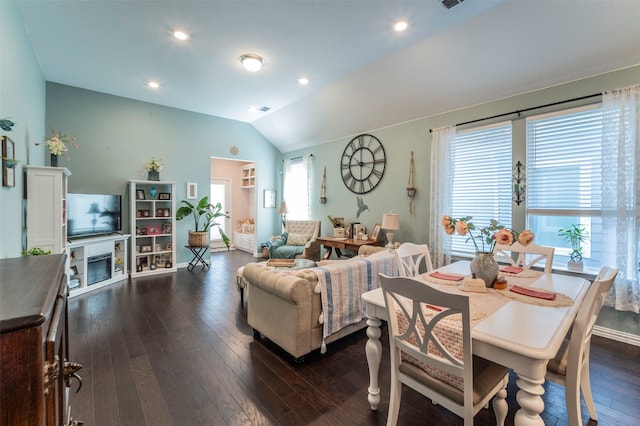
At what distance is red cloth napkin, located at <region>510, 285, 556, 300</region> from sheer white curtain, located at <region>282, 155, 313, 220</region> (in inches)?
197

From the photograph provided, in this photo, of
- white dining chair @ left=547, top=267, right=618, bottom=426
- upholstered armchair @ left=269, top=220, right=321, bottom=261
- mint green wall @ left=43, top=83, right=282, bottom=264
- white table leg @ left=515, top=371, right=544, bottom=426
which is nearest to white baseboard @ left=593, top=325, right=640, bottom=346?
white dining chair @ left=547, top=267, right=618, bottom=426

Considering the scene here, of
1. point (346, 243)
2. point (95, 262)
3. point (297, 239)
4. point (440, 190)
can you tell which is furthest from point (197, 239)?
point (440, 190)

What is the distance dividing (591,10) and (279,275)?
368 cm

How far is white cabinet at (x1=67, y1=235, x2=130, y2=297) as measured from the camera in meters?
4.11

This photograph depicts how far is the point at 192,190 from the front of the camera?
5996 millimetres

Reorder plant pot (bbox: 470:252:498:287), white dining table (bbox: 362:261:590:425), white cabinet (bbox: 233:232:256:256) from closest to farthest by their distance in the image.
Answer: white dining table (bbox: 362:261:590:425) → plant pot (bbox: 470:252:498:287) → white cabinet (bbox: 233:232:256:256)

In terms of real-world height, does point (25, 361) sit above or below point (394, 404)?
above

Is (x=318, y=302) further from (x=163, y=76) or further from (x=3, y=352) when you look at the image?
Answer: (x=163, y=76)

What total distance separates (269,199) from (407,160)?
13.1ft

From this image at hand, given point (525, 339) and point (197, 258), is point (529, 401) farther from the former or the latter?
point (197, 258)

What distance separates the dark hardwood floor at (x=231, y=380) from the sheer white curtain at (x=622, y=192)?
587mm

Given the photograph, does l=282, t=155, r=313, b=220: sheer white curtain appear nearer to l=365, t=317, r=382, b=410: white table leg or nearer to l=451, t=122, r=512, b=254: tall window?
l=451, t=122, r=512, b=254: tall window

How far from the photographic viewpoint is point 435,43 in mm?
3264

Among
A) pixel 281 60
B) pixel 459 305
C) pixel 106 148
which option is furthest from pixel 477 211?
pixel 106 148
